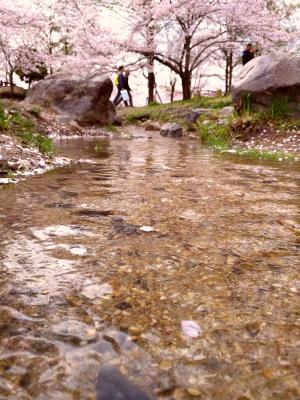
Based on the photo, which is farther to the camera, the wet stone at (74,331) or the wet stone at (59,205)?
the wet stone at (59,205)

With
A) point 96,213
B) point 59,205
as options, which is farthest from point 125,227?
point 59,205

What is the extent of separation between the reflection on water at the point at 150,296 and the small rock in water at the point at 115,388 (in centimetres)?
2

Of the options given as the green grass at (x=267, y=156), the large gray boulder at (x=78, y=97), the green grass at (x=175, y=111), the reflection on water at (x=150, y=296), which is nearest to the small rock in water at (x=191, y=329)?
the reflection on water at (x=150, y=296)

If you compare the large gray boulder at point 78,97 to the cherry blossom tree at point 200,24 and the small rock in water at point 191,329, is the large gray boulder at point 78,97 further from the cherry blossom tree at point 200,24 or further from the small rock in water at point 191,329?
the small rock in water at point 191,329

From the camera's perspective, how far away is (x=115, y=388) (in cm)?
127

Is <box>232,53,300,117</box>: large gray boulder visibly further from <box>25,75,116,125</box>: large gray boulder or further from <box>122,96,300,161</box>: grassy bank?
<box>25,75,116,125</box>: large gray boulder

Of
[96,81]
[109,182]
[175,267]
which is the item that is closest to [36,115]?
[96,81]

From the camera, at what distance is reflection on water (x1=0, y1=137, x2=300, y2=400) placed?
1340 mm

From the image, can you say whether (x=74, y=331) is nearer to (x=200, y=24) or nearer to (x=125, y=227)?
(x=125, y=227)

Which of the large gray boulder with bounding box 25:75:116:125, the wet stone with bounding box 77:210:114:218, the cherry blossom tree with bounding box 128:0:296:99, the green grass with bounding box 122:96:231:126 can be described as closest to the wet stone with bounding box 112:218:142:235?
the wet stone with bounding box 77:210:114:218

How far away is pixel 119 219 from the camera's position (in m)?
3.13

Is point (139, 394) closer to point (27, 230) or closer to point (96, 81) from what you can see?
point (27, 230)

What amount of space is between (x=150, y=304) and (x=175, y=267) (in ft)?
1.49

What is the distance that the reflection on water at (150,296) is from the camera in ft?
4.40
